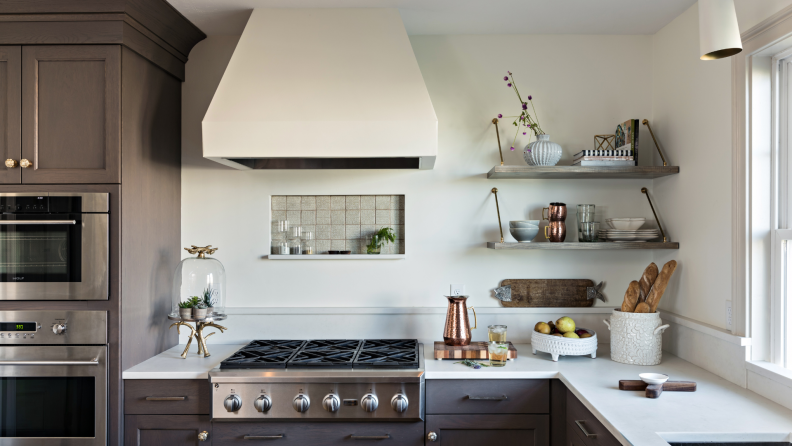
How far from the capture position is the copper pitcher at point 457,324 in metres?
2.33

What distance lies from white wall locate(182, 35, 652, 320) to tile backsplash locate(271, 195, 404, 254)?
6 centimetres

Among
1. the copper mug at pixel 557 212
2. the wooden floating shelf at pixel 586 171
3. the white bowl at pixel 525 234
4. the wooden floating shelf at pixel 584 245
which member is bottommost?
the wooden floating shelf at pixel 584 245

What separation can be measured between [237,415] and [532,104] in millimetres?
2058

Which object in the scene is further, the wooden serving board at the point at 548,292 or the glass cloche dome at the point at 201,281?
the wooden serving board at the point at 548,292

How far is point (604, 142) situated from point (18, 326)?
2.84m

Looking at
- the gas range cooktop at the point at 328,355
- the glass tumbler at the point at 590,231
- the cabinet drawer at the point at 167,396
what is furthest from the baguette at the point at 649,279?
the cabinet drawer at the point at 167,396

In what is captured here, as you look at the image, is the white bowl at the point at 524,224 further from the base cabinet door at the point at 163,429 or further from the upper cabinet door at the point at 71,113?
the upper cabinet door at the point at 71,113

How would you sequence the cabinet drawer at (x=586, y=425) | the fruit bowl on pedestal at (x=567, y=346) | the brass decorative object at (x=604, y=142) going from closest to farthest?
the cabinet drawer at (x=586, y=425)
the fruit bowl on pedestal at (x=567, y=346)
the brass decorative object at (x=604, y=142)

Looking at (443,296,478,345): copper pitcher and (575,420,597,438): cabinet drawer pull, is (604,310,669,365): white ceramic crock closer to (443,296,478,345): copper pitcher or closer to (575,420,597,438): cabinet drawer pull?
(575,420,597,438): cabinet drawer pull

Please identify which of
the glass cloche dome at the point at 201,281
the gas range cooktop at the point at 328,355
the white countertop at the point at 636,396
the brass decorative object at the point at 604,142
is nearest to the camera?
the white countertop at the point at 636,396

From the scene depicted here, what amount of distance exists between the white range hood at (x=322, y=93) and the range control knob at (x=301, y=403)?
1.00 m

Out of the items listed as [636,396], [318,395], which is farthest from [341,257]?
[636,396]

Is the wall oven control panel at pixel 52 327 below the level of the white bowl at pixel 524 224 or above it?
below

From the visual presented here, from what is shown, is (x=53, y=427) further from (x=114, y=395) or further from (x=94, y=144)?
(x=94, y=144)
